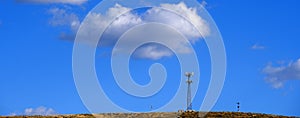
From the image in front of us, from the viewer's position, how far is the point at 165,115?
73.9 metres

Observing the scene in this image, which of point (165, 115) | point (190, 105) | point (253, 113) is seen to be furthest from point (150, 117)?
point (253, 113)

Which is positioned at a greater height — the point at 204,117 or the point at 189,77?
the point at 189,77

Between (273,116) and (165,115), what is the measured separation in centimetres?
1179

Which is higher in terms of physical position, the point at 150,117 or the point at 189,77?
the point at 189,77

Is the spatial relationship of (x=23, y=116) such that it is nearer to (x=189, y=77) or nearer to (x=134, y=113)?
(x=134, y=113)

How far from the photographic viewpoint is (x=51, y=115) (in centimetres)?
7588

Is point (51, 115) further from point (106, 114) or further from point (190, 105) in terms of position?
point (190, 105)

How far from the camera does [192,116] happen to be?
72375 mm

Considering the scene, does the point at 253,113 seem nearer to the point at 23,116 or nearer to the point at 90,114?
the point at 90,114

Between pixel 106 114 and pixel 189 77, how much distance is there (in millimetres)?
10351

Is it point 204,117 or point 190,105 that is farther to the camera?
point 190,105

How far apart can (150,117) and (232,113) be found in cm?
903

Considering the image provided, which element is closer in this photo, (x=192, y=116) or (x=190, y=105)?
(x=192, y=116)

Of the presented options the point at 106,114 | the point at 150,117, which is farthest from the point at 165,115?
the point at 106,114
